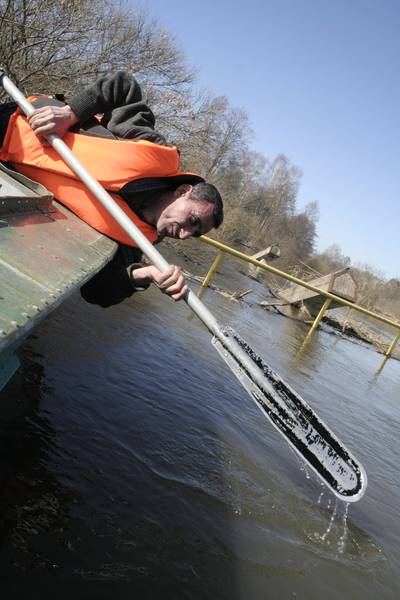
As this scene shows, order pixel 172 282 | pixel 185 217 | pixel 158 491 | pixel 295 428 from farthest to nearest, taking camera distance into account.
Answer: pixel 185 217, pixel 295 428, pixel 172 282, pixel 158 491

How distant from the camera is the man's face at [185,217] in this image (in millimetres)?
2570

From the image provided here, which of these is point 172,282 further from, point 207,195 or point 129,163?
point 129,163

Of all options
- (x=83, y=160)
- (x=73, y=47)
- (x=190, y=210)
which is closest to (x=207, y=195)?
(x=190, y=210)

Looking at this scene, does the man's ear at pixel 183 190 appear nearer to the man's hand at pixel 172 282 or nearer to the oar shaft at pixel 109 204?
the oar shaft at pixel 109 204

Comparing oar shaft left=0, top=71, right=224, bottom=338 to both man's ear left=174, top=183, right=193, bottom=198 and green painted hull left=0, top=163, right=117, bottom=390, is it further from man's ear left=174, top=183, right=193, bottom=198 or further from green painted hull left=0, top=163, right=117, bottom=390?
man's ear left=174, top=183, right=193, bottom=198

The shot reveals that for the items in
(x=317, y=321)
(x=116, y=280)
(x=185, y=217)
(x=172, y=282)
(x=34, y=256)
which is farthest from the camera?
(x=317, y=321)

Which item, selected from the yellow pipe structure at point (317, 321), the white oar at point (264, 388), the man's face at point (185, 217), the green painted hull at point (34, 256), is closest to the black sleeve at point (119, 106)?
the white oar at point (264, 388)

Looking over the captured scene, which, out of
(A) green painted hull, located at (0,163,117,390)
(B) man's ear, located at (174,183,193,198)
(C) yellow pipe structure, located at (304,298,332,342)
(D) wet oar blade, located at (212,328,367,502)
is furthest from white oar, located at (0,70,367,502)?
(C) yellow pipe structure, located at (304,298,332,342)

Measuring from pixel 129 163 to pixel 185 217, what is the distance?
1.40 ft

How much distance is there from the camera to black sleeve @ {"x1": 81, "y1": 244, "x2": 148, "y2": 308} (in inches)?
112

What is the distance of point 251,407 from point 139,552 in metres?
2.38

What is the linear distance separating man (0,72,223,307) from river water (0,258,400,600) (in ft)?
2.95

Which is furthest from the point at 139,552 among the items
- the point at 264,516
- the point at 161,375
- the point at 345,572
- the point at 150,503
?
the point at 161,375

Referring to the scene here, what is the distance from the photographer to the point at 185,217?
260 centimetres
